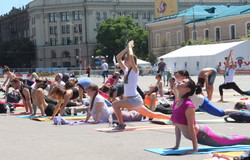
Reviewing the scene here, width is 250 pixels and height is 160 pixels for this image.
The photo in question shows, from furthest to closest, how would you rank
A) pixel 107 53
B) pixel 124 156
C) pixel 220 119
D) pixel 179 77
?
pixel 107 53 < pixel 220 119 < pixel 179 77 < pixel 124 156

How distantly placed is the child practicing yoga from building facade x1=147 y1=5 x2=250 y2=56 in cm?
6666

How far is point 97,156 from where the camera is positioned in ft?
28.1

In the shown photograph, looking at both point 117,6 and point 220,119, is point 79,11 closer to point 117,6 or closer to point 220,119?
point 117,6

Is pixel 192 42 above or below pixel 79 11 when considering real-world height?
below

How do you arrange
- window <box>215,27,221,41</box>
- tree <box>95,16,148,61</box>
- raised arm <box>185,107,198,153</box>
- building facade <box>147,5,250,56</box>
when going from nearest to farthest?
raised arm <box>185,107,198,153</box>, building facade <box>147,5,250,56</box>, window <box>215,27,221,41</box>, tree <box>95,16,148,61</box>

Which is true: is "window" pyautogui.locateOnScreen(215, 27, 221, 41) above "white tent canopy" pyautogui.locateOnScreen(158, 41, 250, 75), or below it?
above

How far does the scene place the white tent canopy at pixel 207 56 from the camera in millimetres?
56156

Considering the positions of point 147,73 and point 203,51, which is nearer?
point 203,51

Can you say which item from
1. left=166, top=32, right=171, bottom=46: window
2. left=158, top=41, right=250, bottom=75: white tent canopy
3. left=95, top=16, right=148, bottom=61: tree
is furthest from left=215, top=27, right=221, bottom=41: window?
left=95, top=16, right=148, bottom=61: tree

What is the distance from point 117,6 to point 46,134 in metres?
111

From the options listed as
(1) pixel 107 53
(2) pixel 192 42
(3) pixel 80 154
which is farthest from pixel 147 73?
(3) pixel 80 154

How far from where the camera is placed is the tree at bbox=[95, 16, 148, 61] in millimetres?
107225

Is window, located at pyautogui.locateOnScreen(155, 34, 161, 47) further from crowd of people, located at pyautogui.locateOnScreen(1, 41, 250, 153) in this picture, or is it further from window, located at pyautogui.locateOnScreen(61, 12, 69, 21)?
crowd of people, located at pyautogui.locateOnScreen(1, 41, 250, 153)

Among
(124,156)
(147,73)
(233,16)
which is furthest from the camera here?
(233,16)
